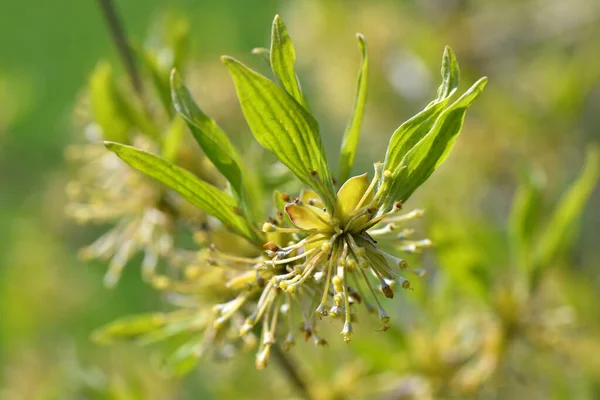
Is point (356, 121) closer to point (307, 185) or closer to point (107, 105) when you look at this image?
point (307, 185)

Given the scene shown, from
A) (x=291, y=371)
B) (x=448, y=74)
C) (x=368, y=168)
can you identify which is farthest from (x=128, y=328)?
(x=368, y=168)

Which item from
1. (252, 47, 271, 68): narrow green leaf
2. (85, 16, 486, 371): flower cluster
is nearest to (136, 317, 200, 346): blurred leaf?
(85, 16, 486, 371): flower cluster

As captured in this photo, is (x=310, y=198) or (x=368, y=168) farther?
(x=368, y=168)

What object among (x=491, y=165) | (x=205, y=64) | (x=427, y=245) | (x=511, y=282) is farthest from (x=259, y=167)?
(x=205, y=64)

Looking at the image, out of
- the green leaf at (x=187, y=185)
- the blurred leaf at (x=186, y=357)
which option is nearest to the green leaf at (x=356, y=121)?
the green leaf at (x=187, y=185)

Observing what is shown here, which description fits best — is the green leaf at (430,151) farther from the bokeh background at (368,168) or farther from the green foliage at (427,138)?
the bokeh background at (368,168)

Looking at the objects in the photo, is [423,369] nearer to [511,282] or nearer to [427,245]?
[511,282]
